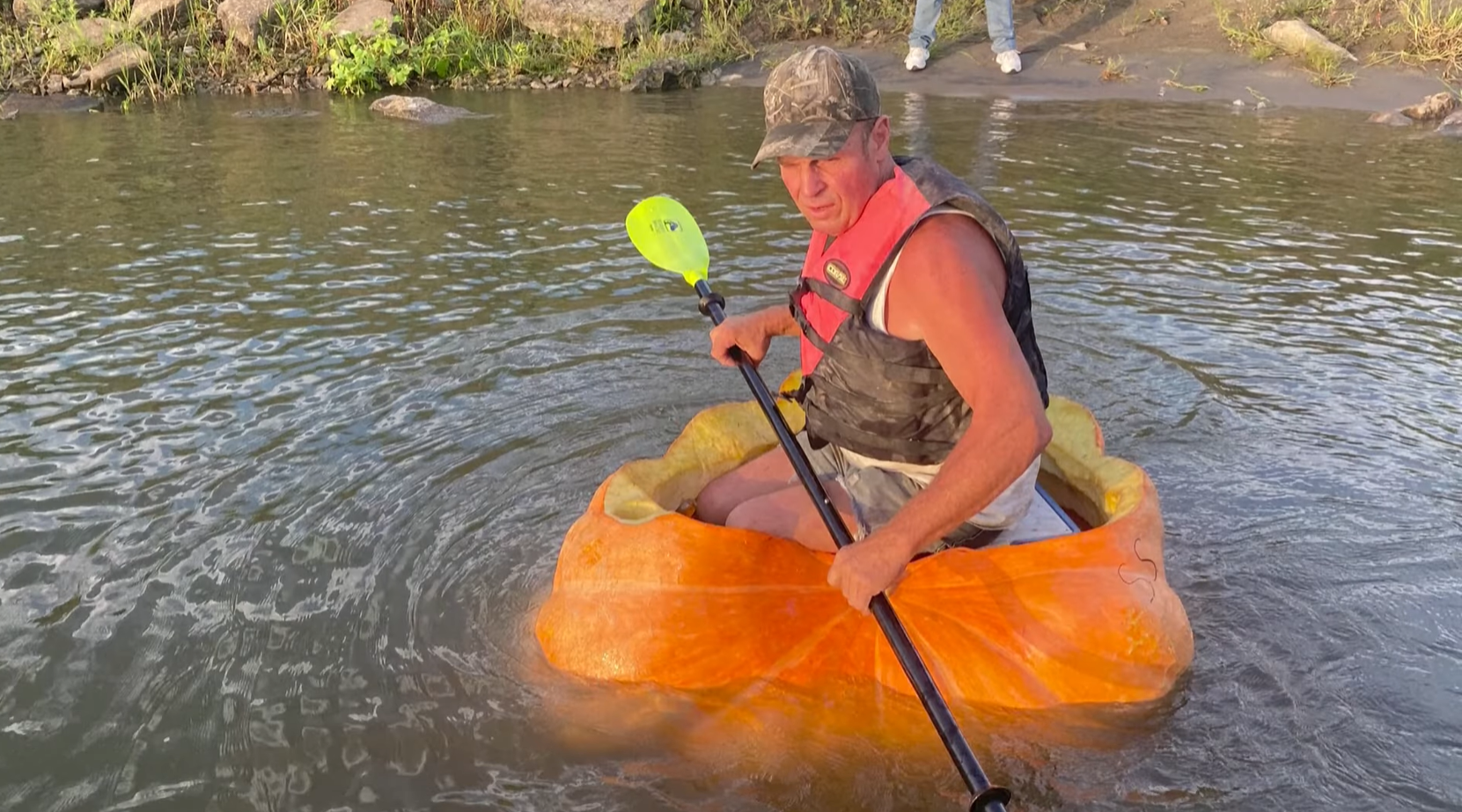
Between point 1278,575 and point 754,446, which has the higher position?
point 754,446

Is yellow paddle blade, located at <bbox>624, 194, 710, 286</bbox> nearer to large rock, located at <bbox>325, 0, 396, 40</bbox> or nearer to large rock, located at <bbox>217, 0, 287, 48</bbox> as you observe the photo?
large rock, located at <bbox>325, 0, 396, 40</bbox>

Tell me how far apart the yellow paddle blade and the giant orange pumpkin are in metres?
1.51

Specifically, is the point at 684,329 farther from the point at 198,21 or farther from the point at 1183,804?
the point at 198,21

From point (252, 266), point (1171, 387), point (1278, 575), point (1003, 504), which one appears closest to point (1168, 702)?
point (1003, 504)

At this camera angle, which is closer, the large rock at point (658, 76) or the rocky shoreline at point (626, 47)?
the rocky shoreline at point (626, 47)

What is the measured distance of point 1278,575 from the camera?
330 cm

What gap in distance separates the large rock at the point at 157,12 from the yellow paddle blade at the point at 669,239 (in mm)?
11592

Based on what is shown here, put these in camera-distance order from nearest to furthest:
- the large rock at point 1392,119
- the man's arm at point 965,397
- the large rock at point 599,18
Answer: the man's arm at point 965,397, the large rock at point 1392,119, the large rock at point 599,18

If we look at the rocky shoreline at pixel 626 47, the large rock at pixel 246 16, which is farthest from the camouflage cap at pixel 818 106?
the large rock at pixel 246 16

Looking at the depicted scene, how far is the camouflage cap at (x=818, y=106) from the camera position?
2461 millimetres

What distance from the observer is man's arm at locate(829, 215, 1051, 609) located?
221 cm

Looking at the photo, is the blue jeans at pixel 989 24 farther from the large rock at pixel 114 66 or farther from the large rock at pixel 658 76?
the large rock at pixel 114 66

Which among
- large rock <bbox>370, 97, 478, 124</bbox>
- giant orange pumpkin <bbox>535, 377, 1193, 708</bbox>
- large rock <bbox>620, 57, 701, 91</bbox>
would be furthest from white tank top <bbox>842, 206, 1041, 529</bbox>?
large rock <bbox>620, 57, 701, 91</bbox>

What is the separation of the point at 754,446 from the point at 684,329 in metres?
1.98
